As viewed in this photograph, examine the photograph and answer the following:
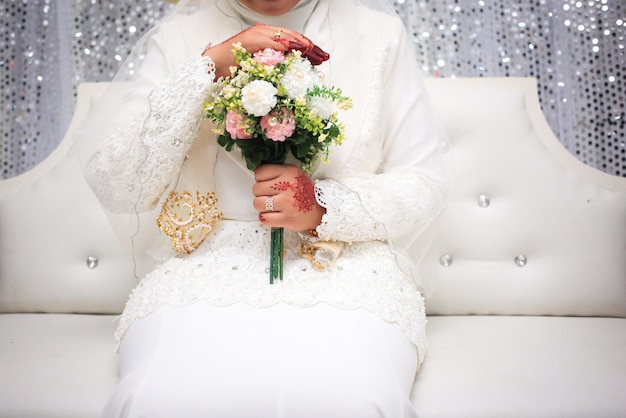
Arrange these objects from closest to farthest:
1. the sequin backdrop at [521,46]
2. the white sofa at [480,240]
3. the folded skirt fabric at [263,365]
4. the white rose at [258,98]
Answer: the folded skirt fabric at [263,365], the white rose at [258,98], the white sofa at [480,240], the sequin backdrop at [521,46]

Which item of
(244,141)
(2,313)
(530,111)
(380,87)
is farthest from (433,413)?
(2,313)

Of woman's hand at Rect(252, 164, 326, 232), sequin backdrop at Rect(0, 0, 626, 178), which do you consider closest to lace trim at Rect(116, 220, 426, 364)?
woman's hand at Rect(252, 164, 326, 232)

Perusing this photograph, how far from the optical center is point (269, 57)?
1.43 meters

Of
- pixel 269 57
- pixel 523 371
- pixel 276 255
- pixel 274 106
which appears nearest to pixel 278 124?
pixel 274 106

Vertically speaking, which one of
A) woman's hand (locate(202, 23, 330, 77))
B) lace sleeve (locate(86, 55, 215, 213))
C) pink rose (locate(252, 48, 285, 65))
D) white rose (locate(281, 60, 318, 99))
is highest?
woman's hand (locate(202, 23, 330, 77))

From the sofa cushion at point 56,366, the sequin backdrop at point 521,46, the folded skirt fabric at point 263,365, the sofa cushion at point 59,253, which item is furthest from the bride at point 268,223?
the sequin backdrop at point 521,46

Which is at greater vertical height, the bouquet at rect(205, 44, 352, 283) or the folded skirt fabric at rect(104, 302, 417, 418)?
the bouquet at rect(205, 44, 352, 283)

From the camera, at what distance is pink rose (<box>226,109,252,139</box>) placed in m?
1.40

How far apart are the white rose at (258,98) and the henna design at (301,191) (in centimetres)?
21

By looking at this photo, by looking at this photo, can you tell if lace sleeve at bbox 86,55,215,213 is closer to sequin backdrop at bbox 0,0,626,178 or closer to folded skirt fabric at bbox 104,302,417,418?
folded skirt fabric at bbox 104,302,417,418

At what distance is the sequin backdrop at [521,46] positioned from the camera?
2465 millimetres

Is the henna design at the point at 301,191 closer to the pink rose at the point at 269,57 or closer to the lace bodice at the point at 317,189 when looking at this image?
the lace bodice at the point at 317,189

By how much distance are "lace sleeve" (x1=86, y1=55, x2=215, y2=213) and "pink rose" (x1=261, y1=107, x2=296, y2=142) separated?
0.78 feet

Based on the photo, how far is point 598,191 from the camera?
207cm
